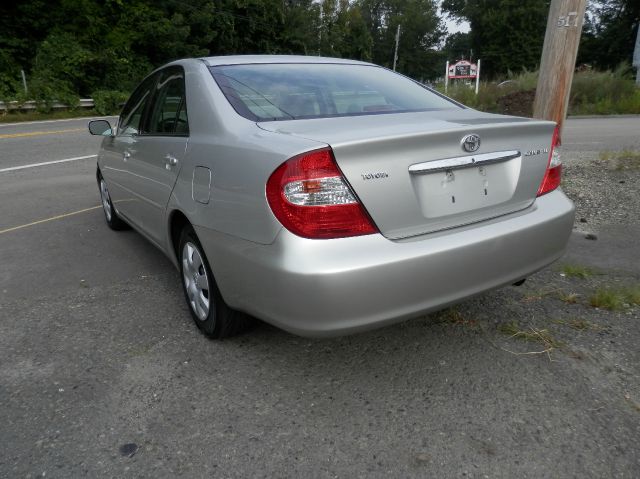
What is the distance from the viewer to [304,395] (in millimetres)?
2562

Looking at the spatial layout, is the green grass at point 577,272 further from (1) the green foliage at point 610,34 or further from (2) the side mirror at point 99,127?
(1) the green foliage at point 610,34

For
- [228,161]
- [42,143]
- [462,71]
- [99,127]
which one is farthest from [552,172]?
[462,71]

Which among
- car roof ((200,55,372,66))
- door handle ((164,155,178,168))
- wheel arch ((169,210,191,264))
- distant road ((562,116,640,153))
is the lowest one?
distant road ((562,116,640,153))

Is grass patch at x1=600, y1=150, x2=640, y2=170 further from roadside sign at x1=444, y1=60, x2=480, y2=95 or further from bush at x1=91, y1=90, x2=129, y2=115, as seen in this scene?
bush at x1=91, y1=90, x2=129, y2=115

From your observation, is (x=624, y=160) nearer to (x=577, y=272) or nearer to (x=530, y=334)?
(x=577, y=272)

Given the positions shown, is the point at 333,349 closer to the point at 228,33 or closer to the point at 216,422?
the point at 216,422

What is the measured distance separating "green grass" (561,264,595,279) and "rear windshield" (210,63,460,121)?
4.77 feet

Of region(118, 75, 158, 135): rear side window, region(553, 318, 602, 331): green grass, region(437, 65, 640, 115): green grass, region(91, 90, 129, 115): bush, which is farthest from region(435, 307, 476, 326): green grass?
region(91, 90, 129, 115): bush

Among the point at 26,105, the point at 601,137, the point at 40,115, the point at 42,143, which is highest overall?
the point at 601,137

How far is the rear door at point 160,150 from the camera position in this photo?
3230 mm

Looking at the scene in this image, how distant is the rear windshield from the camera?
2.94m

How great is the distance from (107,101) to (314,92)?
22.9 meters

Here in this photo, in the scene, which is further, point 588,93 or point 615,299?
point 588,93

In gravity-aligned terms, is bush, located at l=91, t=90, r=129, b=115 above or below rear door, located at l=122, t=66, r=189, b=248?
below
